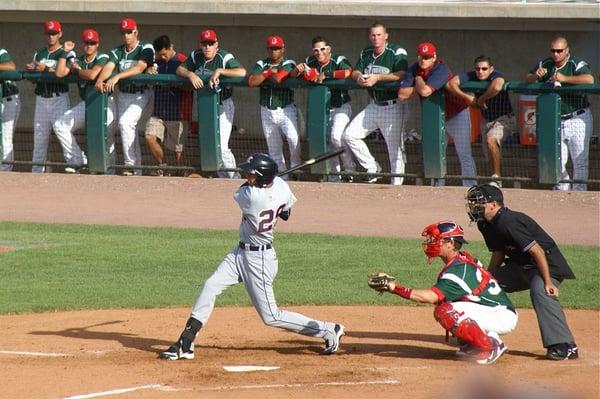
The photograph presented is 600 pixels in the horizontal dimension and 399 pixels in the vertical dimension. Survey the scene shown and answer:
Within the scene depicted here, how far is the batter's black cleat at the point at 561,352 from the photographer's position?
286 inches


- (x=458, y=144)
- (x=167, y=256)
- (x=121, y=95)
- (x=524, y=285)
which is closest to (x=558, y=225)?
(x=458, y=144)

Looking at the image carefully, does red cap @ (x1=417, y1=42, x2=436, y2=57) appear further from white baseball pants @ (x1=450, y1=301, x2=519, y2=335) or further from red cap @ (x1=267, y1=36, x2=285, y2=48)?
white baseball pants @ (x1=450, y1=301, x2=519, y2=335)

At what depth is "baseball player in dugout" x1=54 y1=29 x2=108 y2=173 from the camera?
1477cm

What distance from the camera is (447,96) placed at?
13.6 meters

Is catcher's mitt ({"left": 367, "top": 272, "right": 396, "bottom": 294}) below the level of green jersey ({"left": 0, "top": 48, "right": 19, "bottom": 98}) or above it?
below

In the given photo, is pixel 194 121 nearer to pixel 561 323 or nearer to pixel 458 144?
pixel 458 144

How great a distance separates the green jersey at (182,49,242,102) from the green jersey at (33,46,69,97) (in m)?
1.83

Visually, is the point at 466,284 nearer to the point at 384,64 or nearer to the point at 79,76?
the point at 384,64

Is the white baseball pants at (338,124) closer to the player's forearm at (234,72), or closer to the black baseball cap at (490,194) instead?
the player's forearm at (234,72)

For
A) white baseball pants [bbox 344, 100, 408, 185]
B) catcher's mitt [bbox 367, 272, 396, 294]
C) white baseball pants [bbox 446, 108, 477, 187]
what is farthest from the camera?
white baseball pants [bbox 344, 100, 408, 185]

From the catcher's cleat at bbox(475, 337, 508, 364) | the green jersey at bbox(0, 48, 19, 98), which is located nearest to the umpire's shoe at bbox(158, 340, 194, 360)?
the catcher's cleat at bbox(475, 337, 508, 364)

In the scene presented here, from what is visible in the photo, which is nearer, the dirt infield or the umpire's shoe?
the dirt infield

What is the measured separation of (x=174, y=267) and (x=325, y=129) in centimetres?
381

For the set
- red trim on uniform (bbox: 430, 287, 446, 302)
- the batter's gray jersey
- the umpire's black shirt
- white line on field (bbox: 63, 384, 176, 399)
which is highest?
the batter's gray jersey
